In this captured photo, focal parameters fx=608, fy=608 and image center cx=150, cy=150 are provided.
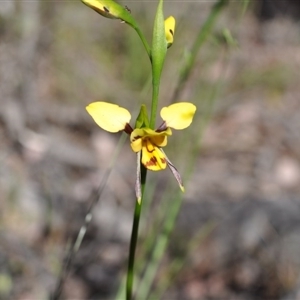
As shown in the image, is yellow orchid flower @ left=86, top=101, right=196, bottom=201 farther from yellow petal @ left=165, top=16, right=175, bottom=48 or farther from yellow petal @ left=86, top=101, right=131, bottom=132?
yellow petal @ left=165, top=16, right=175, bottom=48

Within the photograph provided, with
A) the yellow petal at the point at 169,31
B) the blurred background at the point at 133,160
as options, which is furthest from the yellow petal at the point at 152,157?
the blurred background at the point at 133,160

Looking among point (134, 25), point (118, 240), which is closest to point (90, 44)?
point (118, 240)

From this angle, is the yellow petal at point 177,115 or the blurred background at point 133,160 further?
the blurred background at point 133,160

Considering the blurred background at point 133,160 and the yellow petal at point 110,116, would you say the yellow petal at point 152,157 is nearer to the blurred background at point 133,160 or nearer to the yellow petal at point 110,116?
the yellow petal at point 110,116

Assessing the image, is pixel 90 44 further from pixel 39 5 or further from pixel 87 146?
pixel 87 146

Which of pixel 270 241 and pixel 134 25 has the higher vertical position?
pixel 134 25

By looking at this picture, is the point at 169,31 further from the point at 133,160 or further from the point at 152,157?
the point at 133,160

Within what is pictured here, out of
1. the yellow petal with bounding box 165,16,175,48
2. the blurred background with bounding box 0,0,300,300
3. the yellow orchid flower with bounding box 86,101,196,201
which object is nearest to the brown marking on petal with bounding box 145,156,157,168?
the yellow orchid flower with bounding box 86,101,196,201
